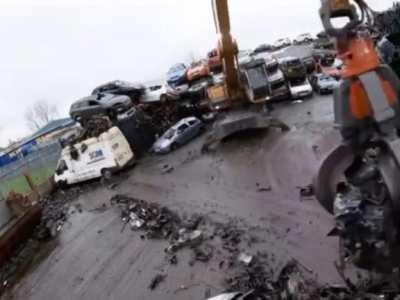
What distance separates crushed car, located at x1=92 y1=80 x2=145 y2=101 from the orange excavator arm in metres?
5.34

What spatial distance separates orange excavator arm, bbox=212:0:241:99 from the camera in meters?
17.0

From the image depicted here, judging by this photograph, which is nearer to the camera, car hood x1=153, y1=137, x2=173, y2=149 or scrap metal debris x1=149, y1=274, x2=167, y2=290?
scrap metal debris x1=149, y1=274, x2=167, y2=290

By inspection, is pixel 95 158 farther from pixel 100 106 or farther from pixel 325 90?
pixel 325 90

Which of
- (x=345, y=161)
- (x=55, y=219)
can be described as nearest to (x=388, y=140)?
(x=345, y=161)

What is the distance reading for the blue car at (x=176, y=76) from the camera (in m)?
24.5

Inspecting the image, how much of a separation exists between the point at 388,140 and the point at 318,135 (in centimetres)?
1073

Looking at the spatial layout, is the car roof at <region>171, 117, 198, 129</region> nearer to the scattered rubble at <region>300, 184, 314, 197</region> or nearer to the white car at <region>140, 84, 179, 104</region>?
the white car at <region>140, 84, 179, 104</region>

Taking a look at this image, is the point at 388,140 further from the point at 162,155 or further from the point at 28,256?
the point at 162,155

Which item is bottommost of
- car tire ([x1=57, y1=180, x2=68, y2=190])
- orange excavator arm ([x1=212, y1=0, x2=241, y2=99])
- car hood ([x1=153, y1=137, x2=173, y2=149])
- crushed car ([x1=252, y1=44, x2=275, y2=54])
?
crushed car ([x1=252, y1=44, x2=275, y2=54])

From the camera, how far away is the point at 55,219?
1457cm

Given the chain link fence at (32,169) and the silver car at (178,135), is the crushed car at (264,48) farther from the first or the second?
the chain link fence at (32,169)

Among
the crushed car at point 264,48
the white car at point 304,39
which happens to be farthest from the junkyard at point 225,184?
the white car at point 304,39

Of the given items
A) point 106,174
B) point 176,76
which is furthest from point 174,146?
point 176,76

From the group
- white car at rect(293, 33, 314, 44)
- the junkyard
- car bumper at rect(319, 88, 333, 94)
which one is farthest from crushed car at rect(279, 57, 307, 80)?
white car at rect(293, 33, 314, 44)
